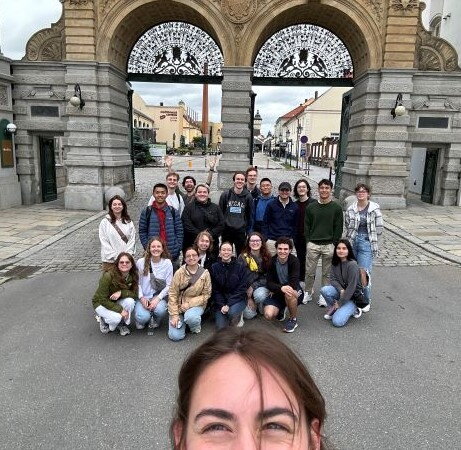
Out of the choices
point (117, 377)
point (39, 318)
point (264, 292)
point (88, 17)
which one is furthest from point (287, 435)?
point (88, 17)

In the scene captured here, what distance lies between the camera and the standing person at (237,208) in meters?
6.47

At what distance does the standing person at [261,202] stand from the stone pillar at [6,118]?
1068 centimetres

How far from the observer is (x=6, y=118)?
534 inches

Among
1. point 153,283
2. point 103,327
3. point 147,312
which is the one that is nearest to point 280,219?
point 153,283

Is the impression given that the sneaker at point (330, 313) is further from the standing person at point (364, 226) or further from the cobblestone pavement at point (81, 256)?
the cobblestone pavement at point (81, 256)

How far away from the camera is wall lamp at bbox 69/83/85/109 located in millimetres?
13077

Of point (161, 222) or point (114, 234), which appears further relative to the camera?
point (161, 222)

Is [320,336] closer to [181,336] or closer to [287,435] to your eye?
[181,336]

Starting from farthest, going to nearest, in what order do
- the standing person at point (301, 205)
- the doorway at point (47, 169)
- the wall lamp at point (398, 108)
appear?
the doorway at point (47, 169) < the wall lamp at point (398, 108) < the standing person at point (301, 205)

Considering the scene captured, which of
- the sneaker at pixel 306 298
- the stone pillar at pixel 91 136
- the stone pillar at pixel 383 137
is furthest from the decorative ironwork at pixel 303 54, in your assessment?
the sneaker at pixel 306 298

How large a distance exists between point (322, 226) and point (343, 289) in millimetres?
988

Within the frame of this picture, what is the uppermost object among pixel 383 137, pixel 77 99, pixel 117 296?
pixel 77 99

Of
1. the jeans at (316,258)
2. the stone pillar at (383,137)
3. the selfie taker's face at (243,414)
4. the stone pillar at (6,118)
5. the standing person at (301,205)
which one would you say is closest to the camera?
the selfie taker's face at (243,414)

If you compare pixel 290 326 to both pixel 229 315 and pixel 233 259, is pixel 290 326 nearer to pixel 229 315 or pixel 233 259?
pixel 229 315
